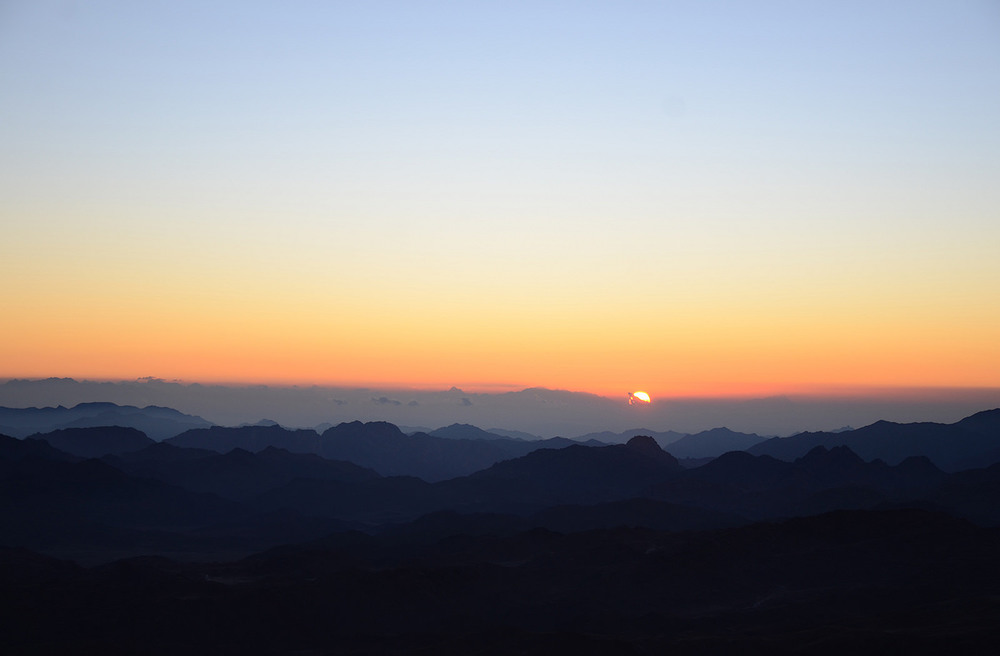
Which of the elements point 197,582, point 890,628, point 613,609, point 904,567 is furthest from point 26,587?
point 904,567

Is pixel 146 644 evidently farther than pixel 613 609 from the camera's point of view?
No

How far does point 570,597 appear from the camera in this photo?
489ft

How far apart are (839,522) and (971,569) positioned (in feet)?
107

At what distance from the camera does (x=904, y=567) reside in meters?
153

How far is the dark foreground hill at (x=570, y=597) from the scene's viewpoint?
113 metres

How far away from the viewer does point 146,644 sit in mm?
129750

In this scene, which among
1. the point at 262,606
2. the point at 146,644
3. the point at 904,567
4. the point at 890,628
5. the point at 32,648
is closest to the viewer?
the point at 890,628

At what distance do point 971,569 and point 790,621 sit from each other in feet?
123

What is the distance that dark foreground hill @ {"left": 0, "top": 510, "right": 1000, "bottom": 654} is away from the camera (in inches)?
4434

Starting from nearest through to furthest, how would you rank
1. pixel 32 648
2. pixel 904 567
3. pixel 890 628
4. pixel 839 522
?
pixel 890 628 → pixel 32 648 → pixel 904 567 → pixel 839 522

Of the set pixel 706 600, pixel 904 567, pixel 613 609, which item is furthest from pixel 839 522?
pixel 613 609

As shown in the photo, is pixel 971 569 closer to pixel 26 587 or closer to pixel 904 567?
pixel 904 567

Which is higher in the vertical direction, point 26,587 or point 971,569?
point 971,569

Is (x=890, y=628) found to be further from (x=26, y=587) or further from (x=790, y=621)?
(x=26, y=587)
